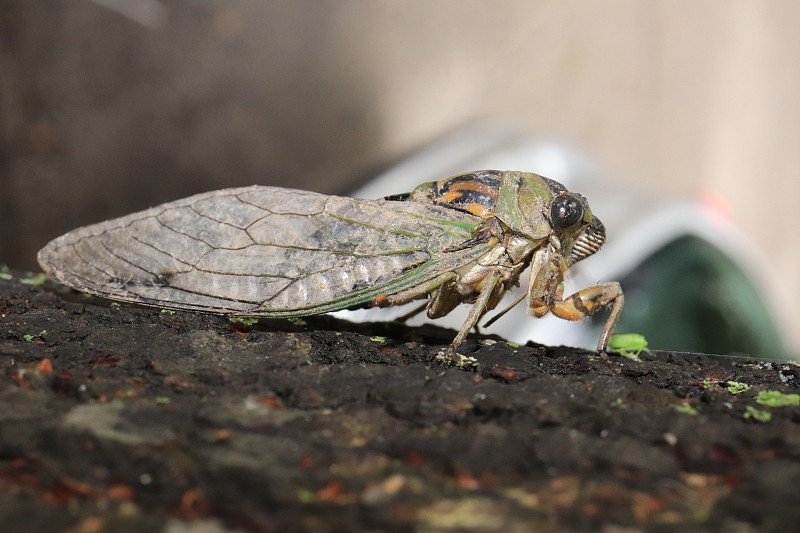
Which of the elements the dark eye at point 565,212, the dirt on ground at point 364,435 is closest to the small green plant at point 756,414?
the dirt on ground at point 364,435

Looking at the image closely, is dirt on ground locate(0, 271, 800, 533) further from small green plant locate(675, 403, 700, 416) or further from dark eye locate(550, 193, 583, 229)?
dark eye locate(550, 193, 583, 229)

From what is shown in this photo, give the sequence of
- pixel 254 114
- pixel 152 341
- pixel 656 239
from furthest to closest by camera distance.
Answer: pixel 254 114, pixel 656 239, pixel 152 341

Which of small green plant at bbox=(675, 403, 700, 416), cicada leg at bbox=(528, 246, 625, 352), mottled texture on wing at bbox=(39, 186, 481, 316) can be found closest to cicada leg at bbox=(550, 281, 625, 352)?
cicada leg at bbox=(528, 246, 625, 352)

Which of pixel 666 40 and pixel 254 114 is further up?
pixel 666 40

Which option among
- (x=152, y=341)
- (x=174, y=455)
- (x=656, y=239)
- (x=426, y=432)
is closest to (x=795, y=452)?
(x=426, y=432)

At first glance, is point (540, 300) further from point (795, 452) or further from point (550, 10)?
point (550, 10)

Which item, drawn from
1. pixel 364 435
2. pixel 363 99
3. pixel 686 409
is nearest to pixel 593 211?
pixel 363 99

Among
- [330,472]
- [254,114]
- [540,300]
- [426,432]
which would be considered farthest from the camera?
[254,114]
